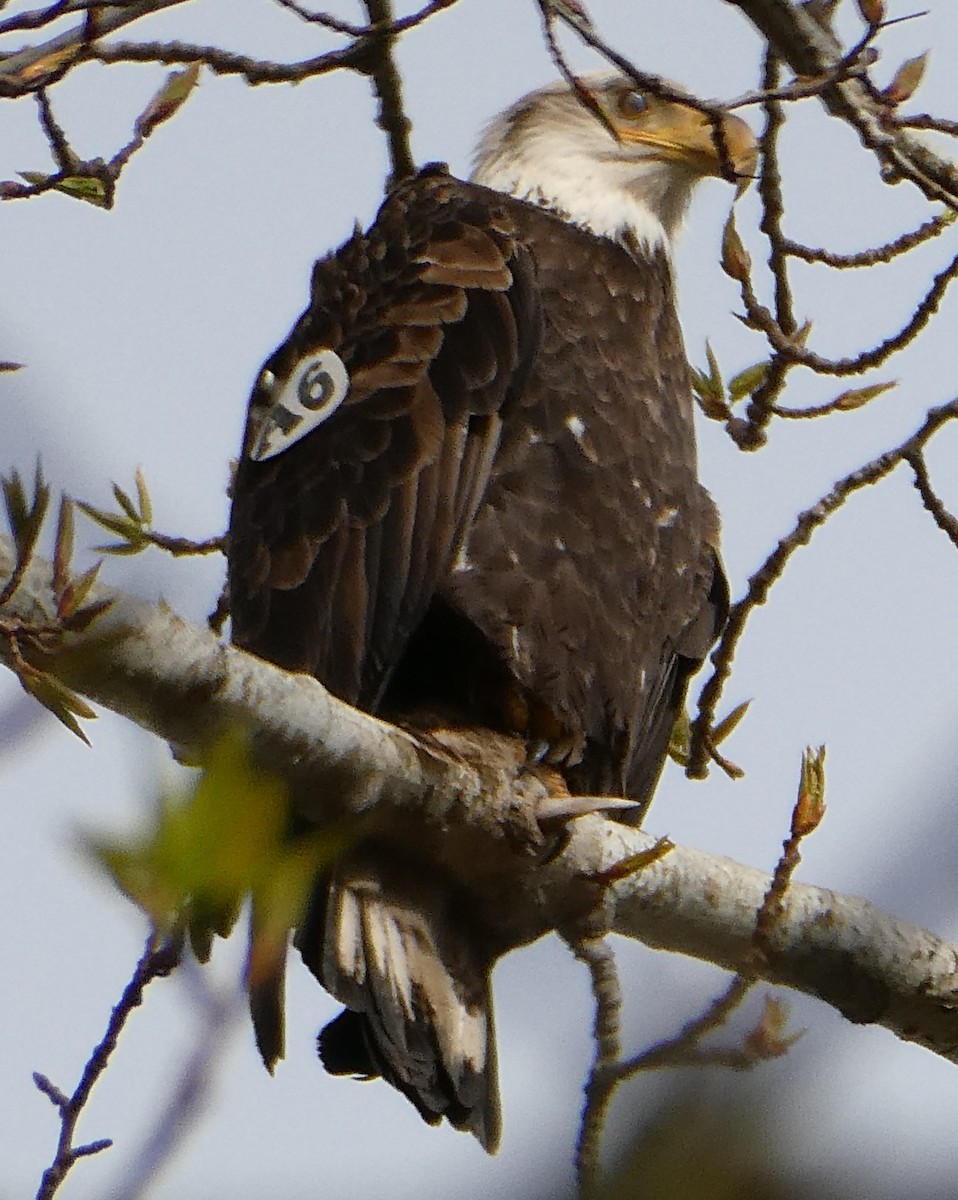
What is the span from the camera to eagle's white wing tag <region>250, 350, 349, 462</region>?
144 inches

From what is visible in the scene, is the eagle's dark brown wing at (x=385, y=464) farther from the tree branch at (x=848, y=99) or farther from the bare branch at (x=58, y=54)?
the bare branch at (x=58, y=54)

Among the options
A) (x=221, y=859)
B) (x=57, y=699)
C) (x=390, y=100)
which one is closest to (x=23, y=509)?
(x=57, y=699)

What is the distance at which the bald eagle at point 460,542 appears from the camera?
10.2 ft

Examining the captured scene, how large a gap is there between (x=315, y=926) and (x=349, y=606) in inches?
24.0

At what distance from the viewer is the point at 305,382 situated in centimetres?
378

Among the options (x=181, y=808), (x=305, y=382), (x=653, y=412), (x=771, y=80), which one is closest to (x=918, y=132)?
(x=771, y=80)

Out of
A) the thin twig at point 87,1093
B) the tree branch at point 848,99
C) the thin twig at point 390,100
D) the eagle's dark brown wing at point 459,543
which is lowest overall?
the thin twig at point 87,1093

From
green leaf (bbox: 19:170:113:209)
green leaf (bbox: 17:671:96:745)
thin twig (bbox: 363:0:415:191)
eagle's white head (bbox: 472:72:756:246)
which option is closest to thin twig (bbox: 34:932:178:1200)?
green leaf (bbox: 17:671:96:745)

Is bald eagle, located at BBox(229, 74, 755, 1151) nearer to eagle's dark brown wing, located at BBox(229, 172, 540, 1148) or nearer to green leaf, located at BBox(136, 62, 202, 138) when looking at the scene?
eagle's dark brown wing, located at BBox(229, 172, 540, 1148)

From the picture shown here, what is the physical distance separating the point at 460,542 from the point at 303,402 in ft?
1.75

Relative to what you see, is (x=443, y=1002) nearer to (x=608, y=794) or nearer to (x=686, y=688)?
(x=608, y=794)

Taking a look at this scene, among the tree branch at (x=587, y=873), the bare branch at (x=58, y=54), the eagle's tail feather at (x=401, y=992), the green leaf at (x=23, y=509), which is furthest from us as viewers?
the eagle's tail feather at (x=401, y=992)

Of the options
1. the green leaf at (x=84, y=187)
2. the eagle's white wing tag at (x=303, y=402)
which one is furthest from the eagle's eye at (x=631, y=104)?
the green leaf at (x=84, y=187)

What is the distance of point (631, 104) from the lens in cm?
470
